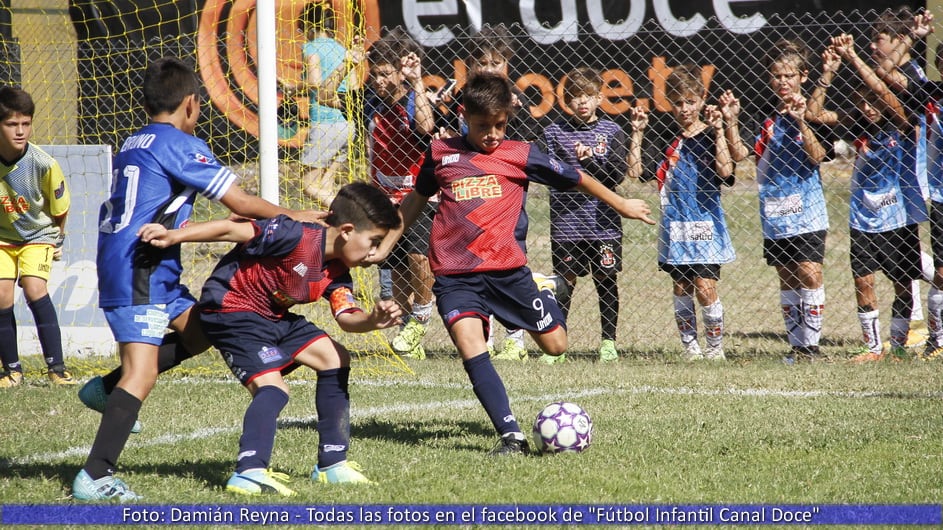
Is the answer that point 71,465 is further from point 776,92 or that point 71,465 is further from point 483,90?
point 776,92

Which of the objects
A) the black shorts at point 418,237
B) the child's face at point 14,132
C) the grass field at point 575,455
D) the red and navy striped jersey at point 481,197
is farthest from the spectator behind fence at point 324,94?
the red and navy striped jersey at point 481,197

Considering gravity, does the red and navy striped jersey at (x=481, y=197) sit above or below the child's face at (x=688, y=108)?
below

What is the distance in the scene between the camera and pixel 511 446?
476cm

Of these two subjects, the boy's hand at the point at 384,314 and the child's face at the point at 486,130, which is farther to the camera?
the child's face at the point at 486,130

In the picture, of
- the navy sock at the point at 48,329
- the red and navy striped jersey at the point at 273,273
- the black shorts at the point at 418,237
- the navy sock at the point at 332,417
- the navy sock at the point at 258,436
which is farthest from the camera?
the black shorts at the point at 418,237

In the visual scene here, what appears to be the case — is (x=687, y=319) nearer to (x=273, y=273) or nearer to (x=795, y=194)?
(x=795, y=194)

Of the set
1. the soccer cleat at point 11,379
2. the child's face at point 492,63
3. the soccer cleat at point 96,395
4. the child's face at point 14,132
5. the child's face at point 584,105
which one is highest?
the child's face at point 492,63

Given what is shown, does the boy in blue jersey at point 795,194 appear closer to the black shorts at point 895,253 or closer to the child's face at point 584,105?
the black shorts at point 895,253

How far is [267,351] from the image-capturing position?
4.09 m

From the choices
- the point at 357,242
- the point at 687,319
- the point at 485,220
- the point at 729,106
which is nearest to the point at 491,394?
the point at 485,220

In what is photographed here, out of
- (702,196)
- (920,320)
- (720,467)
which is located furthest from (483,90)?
(920,320)

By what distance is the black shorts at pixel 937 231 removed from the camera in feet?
24.7

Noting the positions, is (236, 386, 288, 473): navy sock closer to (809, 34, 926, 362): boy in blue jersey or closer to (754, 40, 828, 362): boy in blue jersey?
(754, 40, 828, 362): boy in blue jersey

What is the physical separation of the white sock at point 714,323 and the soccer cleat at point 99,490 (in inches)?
199
